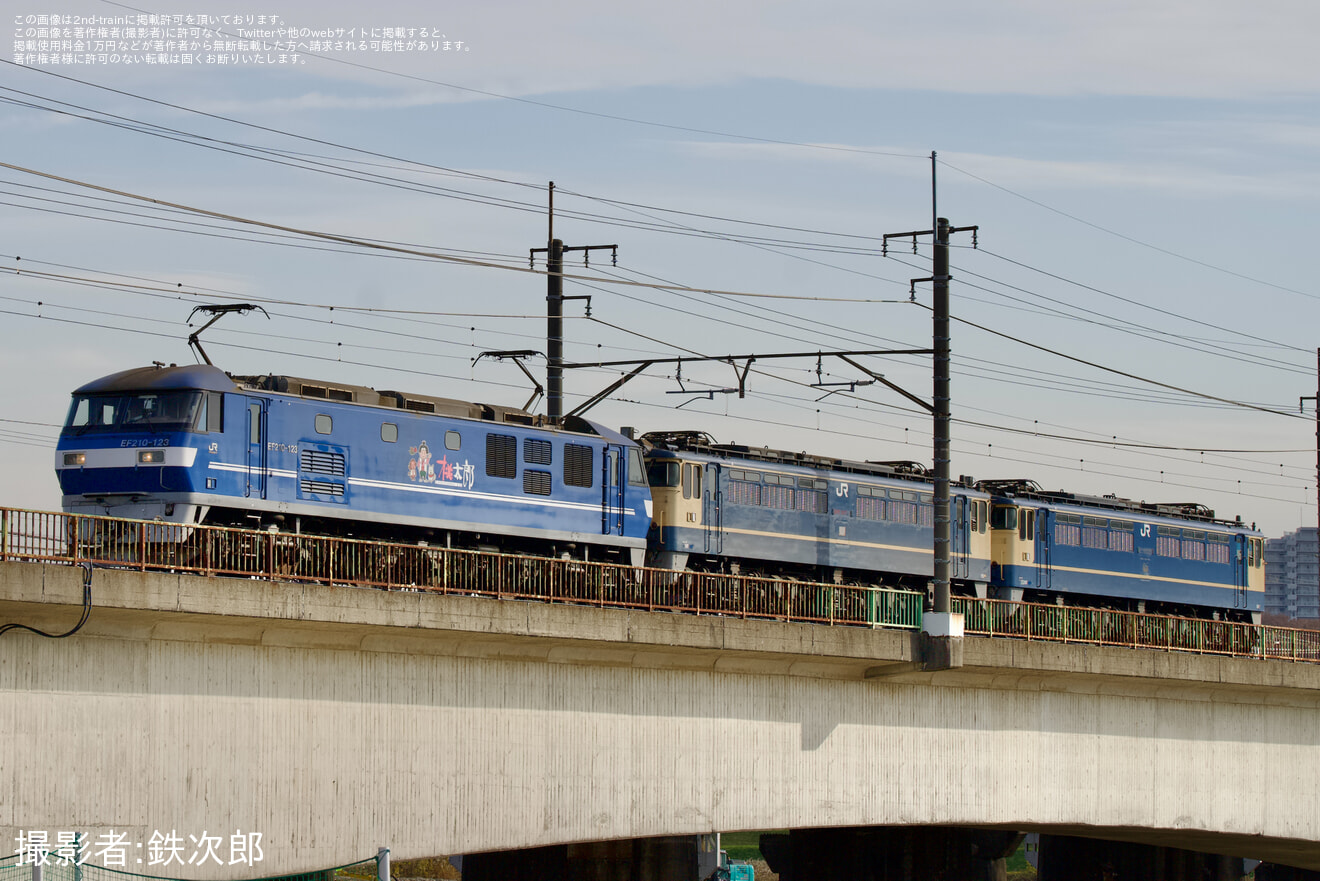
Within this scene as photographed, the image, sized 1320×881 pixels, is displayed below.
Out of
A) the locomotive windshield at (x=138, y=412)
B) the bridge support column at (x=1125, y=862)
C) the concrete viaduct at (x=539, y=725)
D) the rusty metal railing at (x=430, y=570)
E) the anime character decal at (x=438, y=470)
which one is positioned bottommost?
the bridge support column at (x=1125, y=862)

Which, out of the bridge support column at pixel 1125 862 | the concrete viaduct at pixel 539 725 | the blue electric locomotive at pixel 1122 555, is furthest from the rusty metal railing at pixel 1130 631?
the bridge support column at pixel 1125 862

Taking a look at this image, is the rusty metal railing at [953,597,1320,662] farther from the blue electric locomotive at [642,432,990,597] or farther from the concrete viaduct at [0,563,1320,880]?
the blue electric locomotive at [642,432,990,597]

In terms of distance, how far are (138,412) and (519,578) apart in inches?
298

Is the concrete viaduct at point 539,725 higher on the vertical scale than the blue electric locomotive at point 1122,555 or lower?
lower

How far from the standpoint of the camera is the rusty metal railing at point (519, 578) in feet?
84.5

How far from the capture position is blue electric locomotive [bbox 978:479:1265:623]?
180 feet

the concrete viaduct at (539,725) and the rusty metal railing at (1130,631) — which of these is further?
the rusty metal railing at (1130,631)

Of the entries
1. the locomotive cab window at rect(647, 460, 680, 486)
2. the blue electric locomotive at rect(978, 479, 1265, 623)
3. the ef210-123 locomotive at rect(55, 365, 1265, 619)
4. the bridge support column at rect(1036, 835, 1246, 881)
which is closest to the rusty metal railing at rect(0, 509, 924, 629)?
the ef210-123 locomotive at rect(55, 365, 1265, 619)

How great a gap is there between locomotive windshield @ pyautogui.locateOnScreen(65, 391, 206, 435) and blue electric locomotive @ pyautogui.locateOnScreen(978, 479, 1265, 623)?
29.5m

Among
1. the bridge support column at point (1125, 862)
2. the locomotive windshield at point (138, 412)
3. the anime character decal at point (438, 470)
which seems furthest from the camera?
the bridge support column at point (1125, 862)

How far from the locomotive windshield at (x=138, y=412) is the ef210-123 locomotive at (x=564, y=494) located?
4 centimetres

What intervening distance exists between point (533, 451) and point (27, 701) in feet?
52.3

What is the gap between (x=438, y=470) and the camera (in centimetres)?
3638

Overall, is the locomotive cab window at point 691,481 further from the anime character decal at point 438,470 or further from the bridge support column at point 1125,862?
A: the bridge support column at point 1125,862
